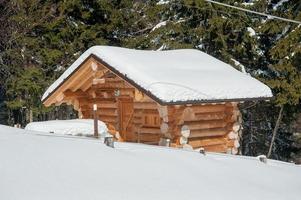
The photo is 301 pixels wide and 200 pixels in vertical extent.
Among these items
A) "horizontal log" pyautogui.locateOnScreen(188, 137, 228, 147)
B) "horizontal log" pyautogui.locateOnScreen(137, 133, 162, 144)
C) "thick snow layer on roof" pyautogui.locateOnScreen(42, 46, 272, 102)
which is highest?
"thick snow layer on roof" pyautogui.locateOnScreen(42, 46, 272, 102)

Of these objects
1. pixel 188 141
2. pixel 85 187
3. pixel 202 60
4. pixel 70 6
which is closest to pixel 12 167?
pixel 85 187

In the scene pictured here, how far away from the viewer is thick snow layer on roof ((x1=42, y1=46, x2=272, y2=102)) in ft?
39.4

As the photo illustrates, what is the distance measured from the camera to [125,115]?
49.1 feet

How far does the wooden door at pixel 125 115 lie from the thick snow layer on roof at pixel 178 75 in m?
1.55

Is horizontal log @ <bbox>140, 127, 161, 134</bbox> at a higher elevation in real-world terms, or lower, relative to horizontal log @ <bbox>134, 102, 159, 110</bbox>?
lower

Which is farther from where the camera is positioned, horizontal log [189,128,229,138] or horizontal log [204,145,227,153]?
horizontal log [204,145,227,153]

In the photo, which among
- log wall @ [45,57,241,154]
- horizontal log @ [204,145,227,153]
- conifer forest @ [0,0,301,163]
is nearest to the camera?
log wall @ [45,57,241,154]

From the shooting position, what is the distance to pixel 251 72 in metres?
22.3

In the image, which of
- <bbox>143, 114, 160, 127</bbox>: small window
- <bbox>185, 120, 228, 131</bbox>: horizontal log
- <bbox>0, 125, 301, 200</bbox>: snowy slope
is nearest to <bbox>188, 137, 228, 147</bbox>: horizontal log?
<bbox>185, 120, 228, 131</bbox>: horizontal log

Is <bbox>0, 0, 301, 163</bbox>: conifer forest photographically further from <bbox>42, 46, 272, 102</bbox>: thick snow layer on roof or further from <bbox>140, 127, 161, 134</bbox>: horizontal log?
<bbox>140, 127, 161, 134</bbox>: horizontal log

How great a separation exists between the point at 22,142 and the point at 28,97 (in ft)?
61.8

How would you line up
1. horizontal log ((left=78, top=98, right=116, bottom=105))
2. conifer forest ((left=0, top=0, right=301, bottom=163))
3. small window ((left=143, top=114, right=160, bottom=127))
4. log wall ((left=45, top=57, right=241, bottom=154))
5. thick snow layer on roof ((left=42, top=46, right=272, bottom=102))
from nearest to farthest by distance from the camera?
thick snow layer on roof ((left=42, top=46, right=272, bottom=102)), log wall ((left=45, top=57, right=241, bottom=154)), small window ((left=143, top=114, right=160, bottom=127)), horizontal log ((left=78, top=98, right=116, bottom=105)), conifer forest ((left=0, top=0, right=301, bottom=163))

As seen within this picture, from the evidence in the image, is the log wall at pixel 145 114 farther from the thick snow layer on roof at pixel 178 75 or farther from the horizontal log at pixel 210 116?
the thick snow layer on roof at pixel 178 75

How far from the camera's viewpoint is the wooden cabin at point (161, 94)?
12391mm
